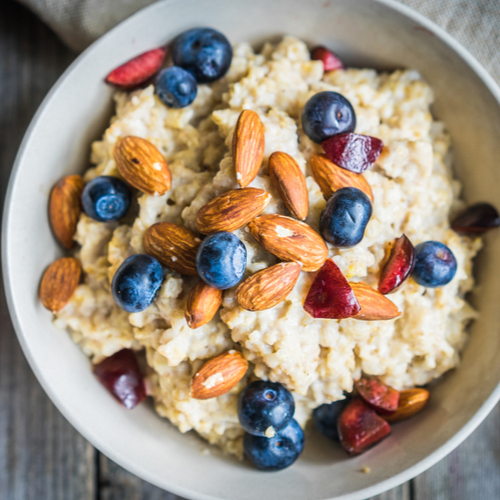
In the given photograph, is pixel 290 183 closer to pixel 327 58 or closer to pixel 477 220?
pixel 327 58

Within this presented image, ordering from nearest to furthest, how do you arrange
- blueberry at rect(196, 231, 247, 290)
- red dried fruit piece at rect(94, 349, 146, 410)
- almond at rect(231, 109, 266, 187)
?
blueberry at rect(196, 231, 247, 290)
almond at rect(231, 109, 266, 187)
red dried fruit piece at rect(94, 349, 146, 410)

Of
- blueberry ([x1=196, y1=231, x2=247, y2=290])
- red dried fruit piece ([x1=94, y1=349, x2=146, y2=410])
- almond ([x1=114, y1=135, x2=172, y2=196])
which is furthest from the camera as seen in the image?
red dried fruit piece ([x1=94, y1=349, x2=146, y2=410])

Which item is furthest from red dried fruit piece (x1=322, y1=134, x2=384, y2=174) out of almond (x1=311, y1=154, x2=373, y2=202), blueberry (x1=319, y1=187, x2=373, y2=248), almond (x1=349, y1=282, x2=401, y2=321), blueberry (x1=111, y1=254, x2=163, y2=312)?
blueberry (x1=111, y1=254, x2=163, y2=312)

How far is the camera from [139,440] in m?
1.44

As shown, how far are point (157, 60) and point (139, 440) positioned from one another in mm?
1190

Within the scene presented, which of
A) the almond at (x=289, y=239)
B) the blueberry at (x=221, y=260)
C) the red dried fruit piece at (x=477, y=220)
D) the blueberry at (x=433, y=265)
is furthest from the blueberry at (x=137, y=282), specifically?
the red dried fruit piece at (x=477, y=220)

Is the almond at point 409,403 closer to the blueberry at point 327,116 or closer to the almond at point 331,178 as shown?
the almond at point 331,178

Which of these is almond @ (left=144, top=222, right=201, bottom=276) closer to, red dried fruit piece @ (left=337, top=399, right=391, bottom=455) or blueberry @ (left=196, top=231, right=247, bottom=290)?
blueberry @ (left=196, top=231, right=247, bottom=290)

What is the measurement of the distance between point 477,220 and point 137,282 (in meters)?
1.06

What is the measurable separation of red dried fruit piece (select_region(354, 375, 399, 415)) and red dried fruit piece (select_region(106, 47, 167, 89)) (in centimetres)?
117

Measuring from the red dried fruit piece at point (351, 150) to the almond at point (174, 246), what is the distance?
1.48 feet

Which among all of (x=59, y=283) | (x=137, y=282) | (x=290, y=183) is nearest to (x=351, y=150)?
(x=290, y=183)

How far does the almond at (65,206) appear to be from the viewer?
1.47 m

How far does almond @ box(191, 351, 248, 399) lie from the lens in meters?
1.27
